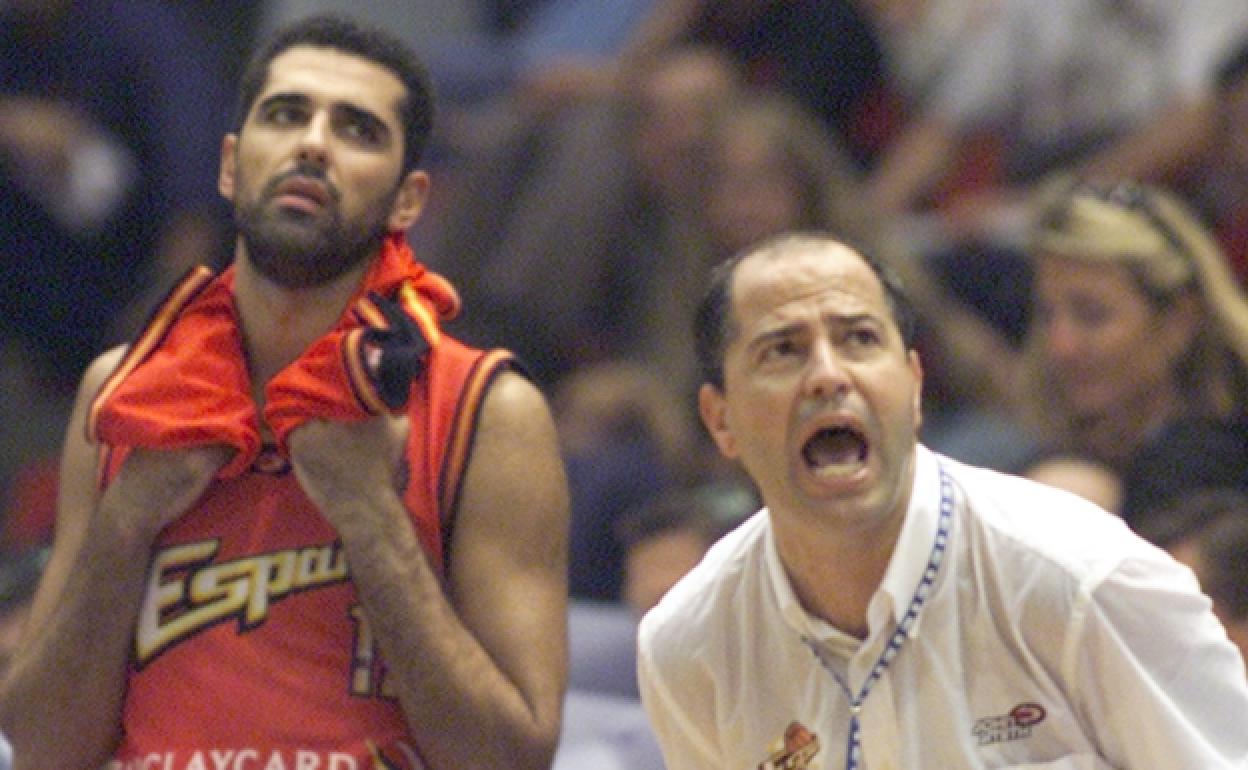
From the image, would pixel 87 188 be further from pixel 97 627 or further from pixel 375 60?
pixel 97 627

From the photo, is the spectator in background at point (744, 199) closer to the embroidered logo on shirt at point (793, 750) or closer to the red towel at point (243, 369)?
the red towel at point (243, 369)

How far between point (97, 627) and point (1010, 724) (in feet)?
4.31

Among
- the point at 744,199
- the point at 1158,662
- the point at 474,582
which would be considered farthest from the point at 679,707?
the point at 744,199

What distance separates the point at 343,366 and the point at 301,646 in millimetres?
421

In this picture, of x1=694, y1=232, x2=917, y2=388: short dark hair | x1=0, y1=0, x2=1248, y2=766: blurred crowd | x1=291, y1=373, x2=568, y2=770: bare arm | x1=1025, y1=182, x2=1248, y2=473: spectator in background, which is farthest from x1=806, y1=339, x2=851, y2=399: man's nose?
x1=1025, y1=182, x2=1248, y2=473: spectator in background

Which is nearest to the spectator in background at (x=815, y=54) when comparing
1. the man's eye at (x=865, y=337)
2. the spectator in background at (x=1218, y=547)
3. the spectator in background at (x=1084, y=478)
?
the spectator in background at (x=1084, y=478)

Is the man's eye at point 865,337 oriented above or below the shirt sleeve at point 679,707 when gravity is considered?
above

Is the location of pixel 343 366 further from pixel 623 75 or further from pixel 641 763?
pixel 623 75

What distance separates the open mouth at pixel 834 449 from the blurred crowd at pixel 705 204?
1.36 m

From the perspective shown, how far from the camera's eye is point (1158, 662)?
3.17 metres

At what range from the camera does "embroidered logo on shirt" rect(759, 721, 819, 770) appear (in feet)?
11.1

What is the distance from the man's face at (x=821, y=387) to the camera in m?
3.35

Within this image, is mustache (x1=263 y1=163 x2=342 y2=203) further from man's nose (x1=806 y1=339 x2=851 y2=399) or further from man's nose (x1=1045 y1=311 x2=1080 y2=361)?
man's nose (x1=1045 y1=311 x2=1080 y2=361)

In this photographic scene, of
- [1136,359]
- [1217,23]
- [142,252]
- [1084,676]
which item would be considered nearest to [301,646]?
[1084,676]
